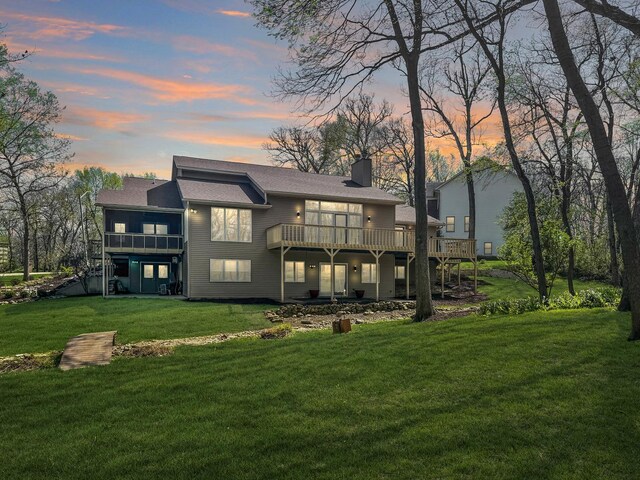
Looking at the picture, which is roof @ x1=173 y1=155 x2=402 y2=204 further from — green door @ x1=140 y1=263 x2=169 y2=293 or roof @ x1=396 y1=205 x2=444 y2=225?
green door @ x1=140 y1=263 x2=169 y2=293

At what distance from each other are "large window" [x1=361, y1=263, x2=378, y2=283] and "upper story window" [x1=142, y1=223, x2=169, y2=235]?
11.3 m

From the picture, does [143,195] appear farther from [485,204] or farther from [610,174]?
[485,204]

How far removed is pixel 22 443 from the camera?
195 inches

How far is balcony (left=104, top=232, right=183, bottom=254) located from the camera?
21266 mm

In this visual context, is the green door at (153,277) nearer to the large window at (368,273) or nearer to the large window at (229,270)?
the large window at (229,270)

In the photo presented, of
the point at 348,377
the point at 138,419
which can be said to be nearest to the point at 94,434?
the point at 138,419

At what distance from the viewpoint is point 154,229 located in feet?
76.4

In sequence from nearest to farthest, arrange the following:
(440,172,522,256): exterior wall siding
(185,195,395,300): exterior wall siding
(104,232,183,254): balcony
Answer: (185,195,395,300): exterior wall siding, (104,232,183,254): balcony, (440,172,522,256): exterior wall siding

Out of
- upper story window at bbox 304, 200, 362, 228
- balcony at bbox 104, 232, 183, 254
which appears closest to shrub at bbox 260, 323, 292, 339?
upper story window at bbox 304, 200, 362, 228

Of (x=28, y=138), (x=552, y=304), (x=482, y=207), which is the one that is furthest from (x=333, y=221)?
(x=28, y=138)

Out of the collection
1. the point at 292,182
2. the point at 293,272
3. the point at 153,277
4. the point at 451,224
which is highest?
the point at 292,182

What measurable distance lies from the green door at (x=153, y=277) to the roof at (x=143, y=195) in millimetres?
3809

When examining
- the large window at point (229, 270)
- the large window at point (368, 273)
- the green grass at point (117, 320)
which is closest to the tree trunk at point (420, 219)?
the green grass at point (117, 320)

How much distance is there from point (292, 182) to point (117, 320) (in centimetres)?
1275
